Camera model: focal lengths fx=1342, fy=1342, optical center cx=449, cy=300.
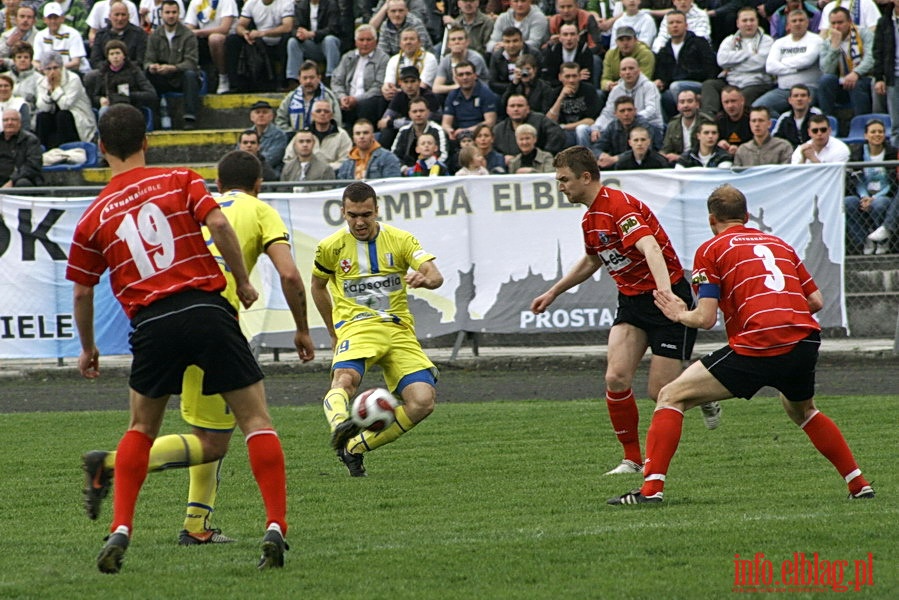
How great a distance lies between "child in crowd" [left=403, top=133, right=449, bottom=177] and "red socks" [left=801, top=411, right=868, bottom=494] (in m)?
9.51

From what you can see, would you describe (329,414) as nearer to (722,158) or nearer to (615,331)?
(615,331)

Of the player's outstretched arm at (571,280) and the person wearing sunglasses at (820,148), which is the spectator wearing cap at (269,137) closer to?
the person wearing sunglasses at (820,148)

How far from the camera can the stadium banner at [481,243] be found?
48.0 ft

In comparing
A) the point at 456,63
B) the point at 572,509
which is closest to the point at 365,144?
the point at 456,63

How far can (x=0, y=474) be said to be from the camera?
9242 millimetres

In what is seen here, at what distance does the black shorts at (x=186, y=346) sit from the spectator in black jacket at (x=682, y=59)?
13088mm

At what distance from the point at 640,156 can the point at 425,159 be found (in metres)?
2.69

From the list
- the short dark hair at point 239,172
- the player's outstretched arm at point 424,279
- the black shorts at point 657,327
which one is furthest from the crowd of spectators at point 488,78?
the short dark hair at point 239,172

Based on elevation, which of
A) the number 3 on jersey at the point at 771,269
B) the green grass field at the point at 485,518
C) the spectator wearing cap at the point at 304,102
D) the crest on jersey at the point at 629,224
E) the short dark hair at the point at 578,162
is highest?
the spectator wearing cap at the point at 304,102

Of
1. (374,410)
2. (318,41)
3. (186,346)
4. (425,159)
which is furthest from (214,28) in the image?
(186,346)

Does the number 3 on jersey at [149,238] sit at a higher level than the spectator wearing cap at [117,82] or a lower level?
lower

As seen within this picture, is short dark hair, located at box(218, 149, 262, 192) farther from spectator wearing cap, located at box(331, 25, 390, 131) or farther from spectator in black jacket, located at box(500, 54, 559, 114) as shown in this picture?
spectator wearing cap, located at box(331, 25, 390, 131)

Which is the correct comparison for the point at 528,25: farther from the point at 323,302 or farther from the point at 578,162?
the point at 578,162

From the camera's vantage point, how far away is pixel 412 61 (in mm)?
19172
